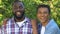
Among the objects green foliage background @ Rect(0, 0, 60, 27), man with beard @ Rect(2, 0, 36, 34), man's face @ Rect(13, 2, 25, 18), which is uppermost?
man's face @ Rect(13, 2, 25, 18)

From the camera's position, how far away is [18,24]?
4.77 meters

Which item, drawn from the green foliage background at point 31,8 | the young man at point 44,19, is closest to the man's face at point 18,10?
the young man at point 44,19

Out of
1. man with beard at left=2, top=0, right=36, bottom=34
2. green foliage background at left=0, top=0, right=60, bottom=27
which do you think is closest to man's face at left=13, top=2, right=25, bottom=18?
man with beard at left=2, top=0, right=36, bottom=34

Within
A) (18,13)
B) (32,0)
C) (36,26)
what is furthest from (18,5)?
(32,0)

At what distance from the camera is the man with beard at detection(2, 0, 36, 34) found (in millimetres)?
4738

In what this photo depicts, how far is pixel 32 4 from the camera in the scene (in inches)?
240

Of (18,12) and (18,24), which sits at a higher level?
(18,12)

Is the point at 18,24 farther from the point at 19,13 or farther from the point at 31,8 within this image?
the point at 31,8

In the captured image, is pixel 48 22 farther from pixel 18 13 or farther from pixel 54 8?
pixel 54 8

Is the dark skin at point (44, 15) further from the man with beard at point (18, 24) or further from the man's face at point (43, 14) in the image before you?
the man with beard at point (18, 24)

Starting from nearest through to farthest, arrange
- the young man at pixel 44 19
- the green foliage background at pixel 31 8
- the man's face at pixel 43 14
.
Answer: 1. the young man at pixel 44 19
2. the man's face at pixel 43 14
3. the green foliage background at pixel 31 8

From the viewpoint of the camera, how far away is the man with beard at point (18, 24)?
15.5 ft

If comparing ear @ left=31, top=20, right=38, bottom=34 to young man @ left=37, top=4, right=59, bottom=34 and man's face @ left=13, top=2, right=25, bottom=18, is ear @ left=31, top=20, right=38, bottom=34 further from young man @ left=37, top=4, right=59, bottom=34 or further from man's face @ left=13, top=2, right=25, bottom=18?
man's face @ left=13, top=2, right=25, bottom=18

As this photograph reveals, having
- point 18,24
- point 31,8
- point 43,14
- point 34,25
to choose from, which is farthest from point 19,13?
point 31,8
